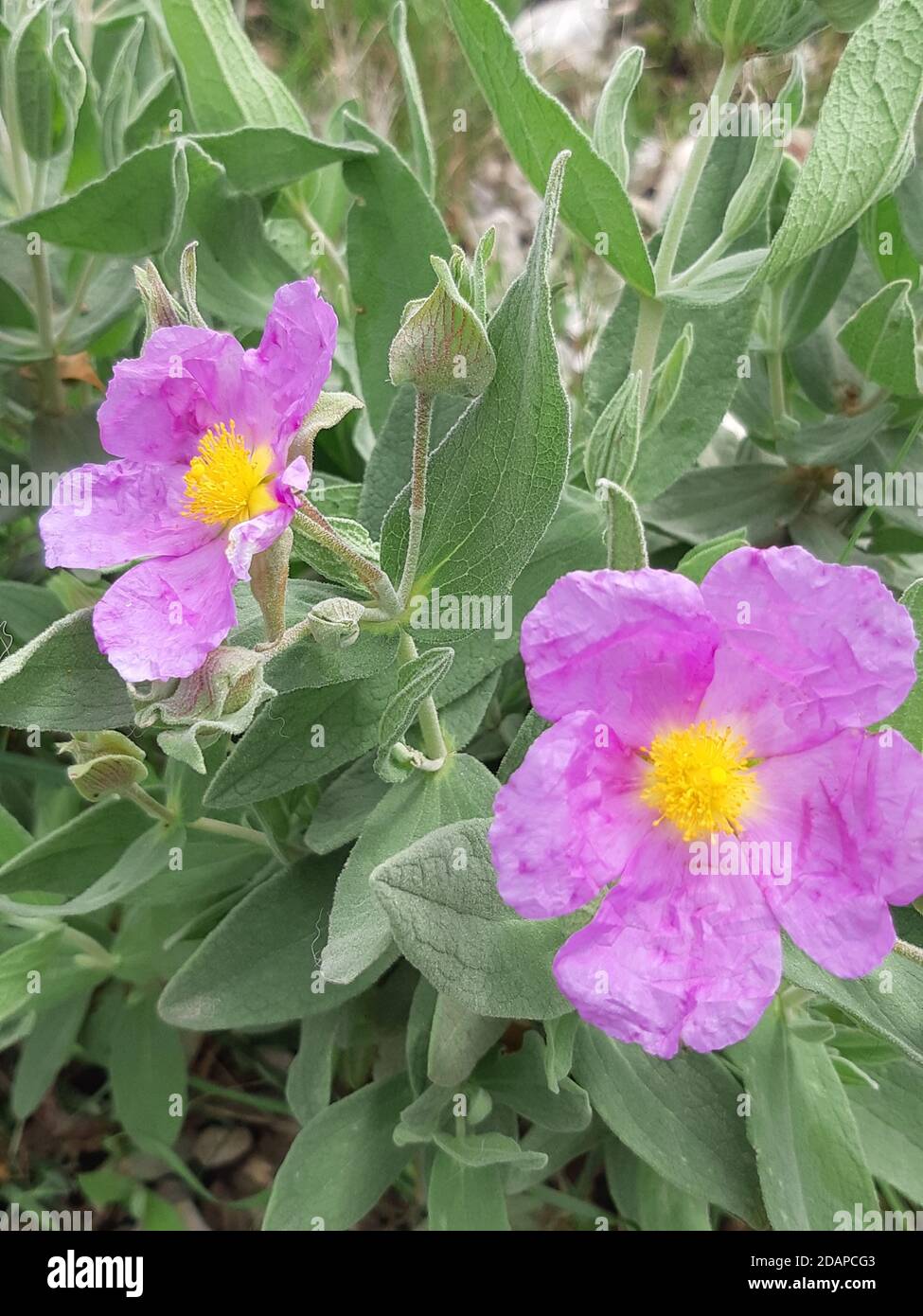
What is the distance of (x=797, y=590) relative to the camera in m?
0.88

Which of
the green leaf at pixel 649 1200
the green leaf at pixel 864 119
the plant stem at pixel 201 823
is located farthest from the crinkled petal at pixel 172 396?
the green leaf at pixel 649 1200

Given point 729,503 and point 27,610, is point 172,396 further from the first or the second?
point 729,503

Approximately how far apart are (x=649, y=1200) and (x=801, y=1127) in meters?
0.28

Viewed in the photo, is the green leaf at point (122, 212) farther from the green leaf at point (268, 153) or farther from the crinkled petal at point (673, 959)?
the crinkled petal at point (673, 959)

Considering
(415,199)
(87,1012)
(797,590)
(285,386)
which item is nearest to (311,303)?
(285,386)

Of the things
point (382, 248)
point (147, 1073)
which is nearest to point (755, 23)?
point (382, 248)

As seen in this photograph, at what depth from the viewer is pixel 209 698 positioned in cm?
91

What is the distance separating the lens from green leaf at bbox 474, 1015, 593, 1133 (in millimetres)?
1223

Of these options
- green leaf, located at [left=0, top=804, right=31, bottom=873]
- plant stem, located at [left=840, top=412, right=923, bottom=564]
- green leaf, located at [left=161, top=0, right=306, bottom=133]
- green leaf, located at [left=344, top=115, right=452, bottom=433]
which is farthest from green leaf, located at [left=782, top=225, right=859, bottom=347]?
green leaf, located at [left=0, top=804, right=31, bottom=873]

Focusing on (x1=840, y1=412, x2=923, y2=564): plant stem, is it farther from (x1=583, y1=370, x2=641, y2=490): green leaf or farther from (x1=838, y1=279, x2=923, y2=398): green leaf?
(x1=583, y1=370, x2=641, y2=490): green leaf

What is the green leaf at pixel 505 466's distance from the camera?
959 millimetres
